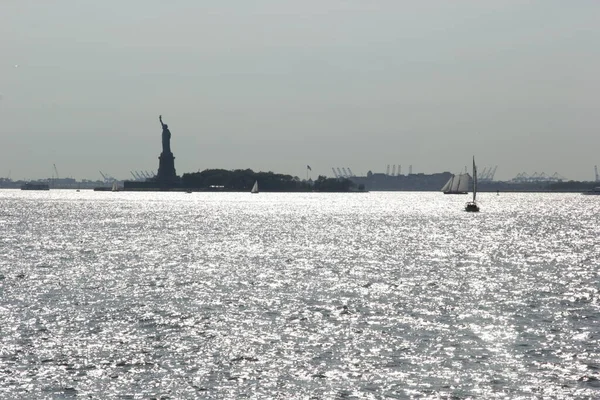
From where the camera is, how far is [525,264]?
7956cm

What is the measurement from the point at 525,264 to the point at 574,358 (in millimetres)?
45520

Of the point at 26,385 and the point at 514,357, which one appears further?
the point at 514,357

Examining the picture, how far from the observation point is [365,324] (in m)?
43.6

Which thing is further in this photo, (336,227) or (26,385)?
(336,227)

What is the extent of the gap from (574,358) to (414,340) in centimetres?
713

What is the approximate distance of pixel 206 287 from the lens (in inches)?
2329

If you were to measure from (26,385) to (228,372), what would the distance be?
713cm

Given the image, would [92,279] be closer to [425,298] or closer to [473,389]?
[425,298]

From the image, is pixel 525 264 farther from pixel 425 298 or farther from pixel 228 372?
pixel 228 372

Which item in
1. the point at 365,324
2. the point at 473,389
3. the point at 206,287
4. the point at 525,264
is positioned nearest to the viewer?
the point at 473,389

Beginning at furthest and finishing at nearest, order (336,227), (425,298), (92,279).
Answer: (336,227)
(92,279)
(425,298)

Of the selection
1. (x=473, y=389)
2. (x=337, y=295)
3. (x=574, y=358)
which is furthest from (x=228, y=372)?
(x=337, y=295)

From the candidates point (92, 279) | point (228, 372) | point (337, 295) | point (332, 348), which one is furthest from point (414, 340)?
point (92, 279)

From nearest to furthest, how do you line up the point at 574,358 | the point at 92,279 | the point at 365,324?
the point at 574,358
the point at 365,324
the point at 92,279
